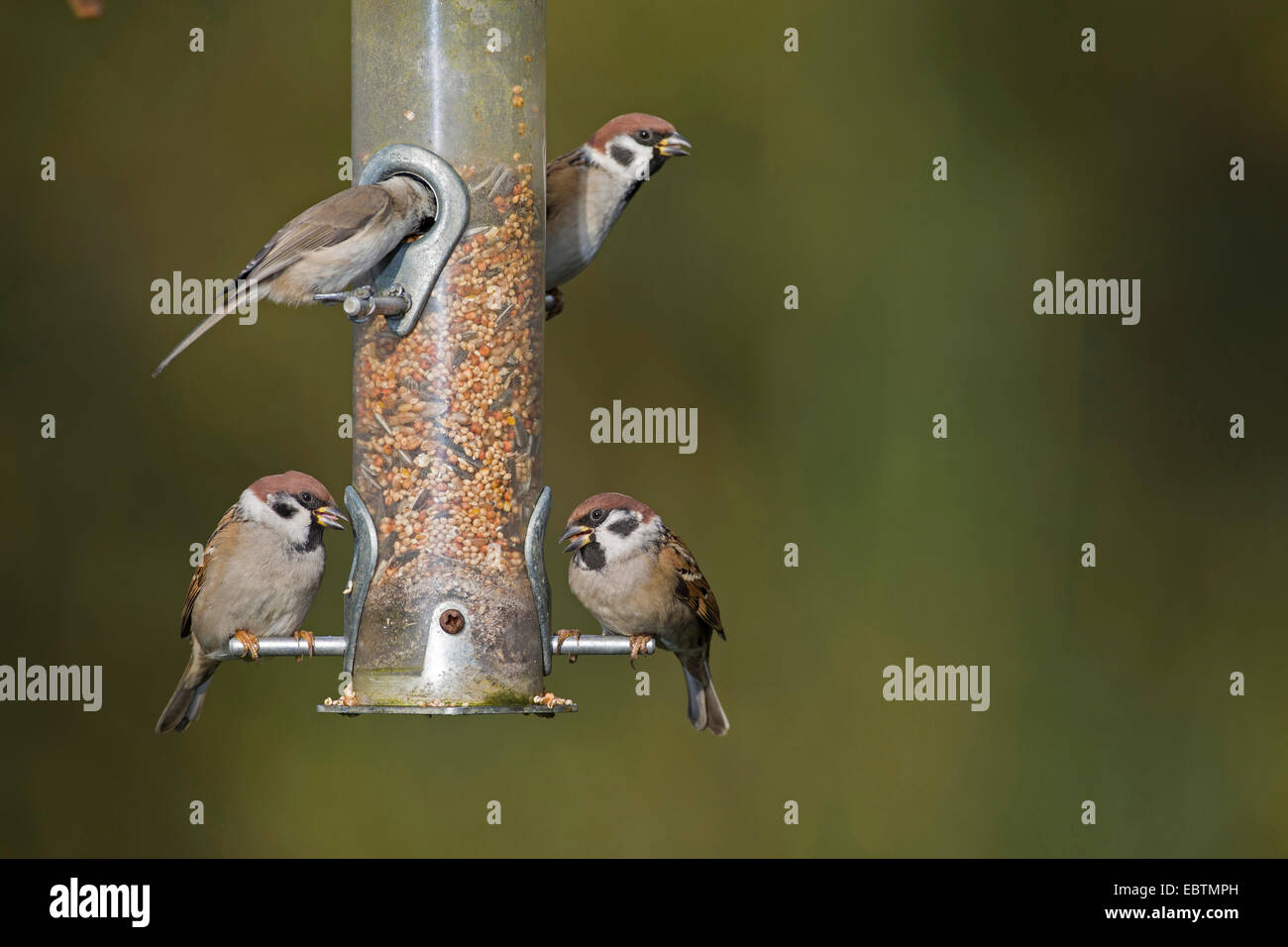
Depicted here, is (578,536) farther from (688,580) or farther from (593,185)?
(593,185)

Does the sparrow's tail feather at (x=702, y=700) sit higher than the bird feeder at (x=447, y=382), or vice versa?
the bird feeder at (x=447, y=382)

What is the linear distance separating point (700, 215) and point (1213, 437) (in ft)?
10.5

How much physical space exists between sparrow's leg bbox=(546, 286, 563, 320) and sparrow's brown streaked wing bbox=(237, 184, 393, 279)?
3.26 ft

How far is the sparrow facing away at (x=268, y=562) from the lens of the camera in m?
6.05

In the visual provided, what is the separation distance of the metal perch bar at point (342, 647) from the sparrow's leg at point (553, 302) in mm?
1280

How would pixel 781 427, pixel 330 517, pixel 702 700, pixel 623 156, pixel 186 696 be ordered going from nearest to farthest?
pixel 330 517 → pixel 186 696 → pixel 623 156 → pixel 702 700 → pixel 781 427

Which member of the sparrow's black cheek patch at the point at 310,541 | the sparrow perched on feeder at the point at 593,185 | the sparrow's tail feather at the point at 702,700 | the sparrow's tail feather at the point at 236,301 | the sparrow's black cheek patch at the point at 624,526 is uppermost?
the sparrow perched on feeder at the point at 593,185

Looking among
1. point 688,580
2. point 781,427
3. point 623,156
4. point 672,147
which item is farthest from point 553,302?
point 781,427

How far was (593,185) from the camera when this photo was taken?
22.0 feet

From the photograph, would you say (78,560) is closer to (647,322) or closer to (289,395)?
(289,395)

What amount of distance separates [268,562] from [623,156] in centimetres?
184

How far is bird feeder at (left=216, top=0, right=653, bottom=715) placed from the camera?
18.4 ft

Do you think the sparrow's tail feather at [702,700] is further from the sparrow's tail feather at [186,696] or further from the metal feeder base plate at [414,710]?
the metal feeder base plate at [414,710]

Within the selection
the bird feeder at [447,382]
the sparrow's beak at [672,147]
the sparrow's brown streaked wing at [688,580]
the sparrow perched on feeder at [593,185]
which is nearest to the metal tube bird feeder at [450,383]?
the bird feeder at [447,382]
